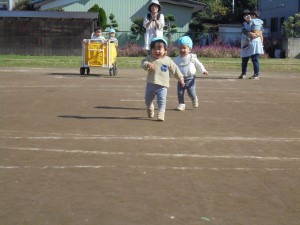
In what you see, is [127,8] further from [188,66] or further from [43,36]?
[188,66]

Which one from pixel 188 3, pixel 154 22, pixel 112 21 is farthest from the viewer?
Answer: pixel 188 3

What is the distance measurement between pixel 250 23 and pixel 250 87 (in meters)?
3.46

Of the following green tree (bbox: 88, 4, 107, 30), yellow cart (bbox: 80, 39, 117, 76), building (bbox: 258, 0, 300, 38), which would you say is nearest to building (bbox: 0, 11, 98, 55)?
green tree (bbox: 88, 4, 107, 30)

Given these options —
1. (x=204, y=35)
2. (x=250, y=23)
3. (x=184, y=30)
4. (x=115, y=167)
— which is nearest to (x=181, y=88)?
(x=115, y=167)

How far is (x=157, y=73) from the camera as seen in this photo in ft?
28.7

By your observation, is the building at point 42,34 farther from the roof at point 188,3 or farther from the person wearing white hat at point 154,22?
the person wearing white hat at point 154,22

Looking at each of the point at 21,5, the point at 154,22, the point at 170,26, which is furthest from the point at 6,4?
the point at 154,22

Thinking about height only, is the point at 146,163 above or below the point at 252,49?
below

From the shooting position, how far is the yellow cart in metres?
17.1

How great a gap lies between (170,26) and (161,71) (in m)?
31.5

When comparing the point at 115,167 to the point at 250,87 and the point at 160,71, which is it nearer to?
the point at 160,71

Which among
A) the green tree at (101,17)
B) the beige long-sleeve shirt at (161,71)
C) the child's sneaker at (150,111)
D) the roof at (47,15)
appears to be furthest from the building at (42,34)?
the child's sneaker at (150,111)

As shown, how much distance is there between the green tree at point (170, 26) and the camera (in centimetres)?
3862

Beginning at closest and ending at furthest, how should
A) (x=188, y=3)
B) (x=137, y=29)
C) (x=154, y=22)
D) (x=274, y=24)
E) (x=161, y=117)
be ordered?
(x=161, y=117) < (x=154, y=22) < (x=137, y=29) < (x=188, y=3) < (x=274, y=24)
